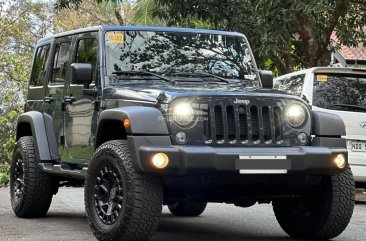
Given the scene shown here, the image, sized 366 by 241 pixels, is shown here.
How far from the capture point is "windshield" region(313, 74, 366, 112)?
1139 cm

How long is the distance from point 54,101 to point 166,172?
2.95 metres

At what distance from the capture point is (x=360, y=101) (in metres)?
11.6

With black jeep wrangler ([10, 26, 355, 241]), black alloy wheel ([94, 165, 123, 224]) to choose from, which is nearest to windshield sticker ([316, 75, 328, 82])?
black jeep wrangler ([10, 26, 355, 241])

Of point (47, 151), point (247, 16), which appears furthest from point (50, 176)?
point (247, 16)

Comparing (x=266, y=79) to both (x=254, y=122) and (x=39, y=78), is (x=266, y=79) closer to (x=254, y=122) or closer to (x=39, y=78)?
(x=254, y=122)

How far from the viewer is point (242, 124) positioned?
715 centimetres

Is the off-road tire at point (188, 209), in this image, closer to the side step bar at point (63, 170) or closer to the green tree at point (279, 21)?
the side step bar at point (63, 170)

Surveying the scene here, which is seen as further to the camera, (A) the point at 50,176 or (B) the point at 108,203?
(A) the point at 50,176

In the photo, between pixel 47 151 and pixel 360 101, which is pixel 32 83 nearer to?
pixel 47 151

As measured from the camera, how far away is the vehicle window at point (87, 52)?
844cm

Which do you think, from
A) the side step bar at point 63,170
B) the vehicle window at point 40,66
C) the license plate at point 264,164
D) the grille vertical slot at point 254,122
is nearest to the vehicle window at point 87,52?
the side step bar at point 63,170

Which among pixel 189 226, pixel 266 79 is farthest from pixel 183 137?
pixel 189 226

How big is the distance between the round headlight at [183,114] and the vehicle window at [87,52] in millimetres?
1585

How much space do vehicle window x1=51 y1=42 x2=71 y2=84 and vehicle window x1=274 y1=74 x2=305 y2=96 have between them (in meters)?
3.34
